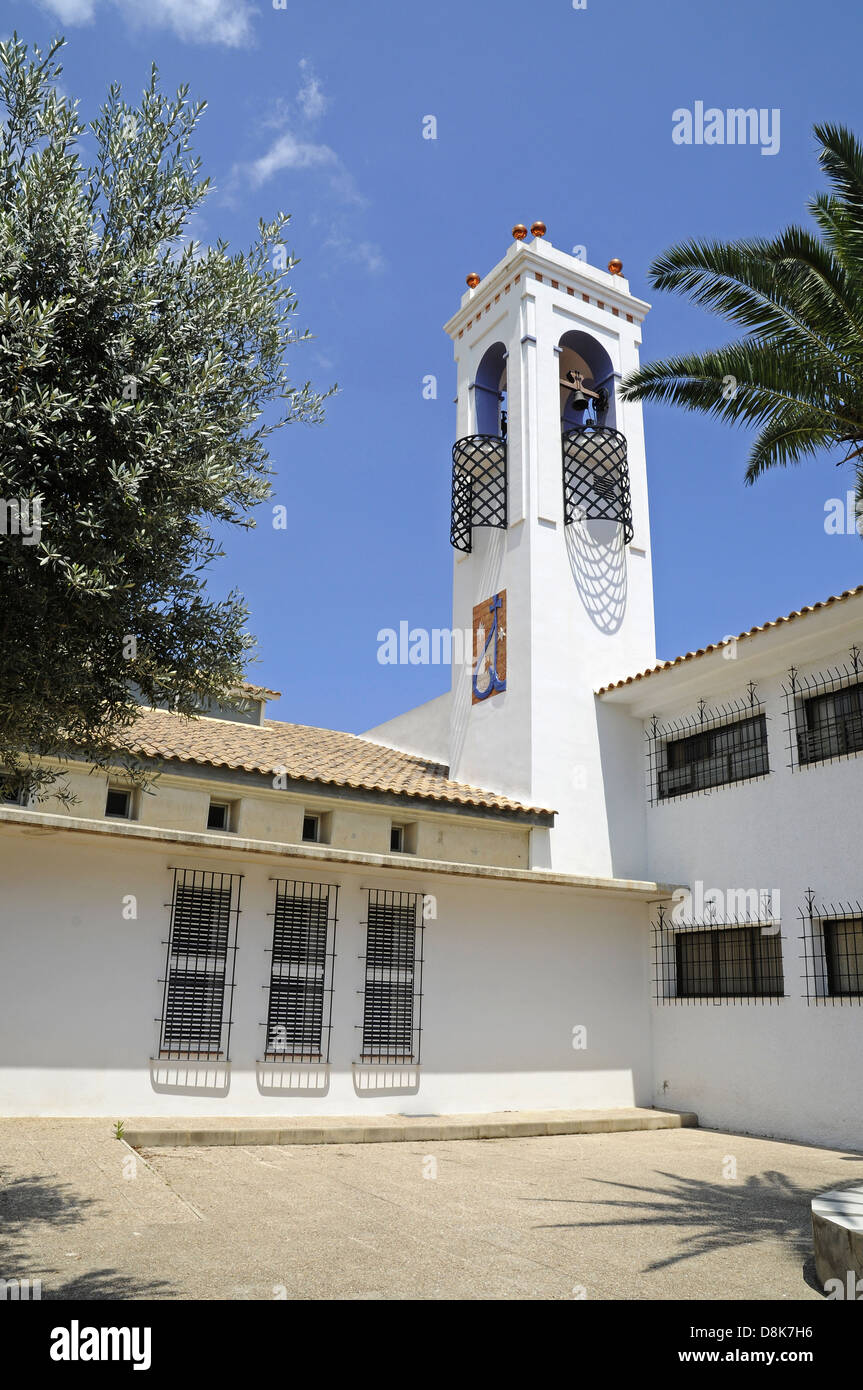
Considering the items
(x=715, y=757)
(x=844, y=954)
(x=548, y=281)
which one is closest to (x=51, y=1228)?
(x=844, y=954)

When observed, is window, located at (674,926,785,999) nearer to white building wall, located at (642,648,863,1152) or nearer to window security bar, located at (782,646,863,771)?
white building wall, located at (642,648,863,1152)

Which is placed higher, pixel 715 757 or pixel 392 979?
pixel 715 757

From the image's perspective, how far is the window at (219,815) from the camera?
40.2 ft

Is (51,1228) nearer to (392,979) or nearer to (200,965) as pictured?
(200,965)

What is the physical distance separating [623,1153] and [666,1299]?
19.2ft

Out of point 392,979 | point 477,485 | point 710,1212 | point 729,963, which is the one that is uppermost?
point 477,485

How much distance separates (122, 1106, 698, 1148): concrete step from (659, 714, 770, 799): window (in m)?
4.44

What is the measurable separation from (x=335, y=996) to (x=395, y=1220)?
5.29 metres

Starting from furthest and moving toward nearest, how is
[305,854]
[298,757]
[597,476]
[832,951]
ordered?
[597,476], [298,757], [832,951], [305,854]

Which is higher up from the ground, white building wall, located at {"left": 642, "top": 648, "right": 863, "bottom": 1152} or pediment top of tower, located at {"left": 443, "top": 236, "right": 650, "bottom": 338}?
pediment top of tower, located at {"left": 443, "top": 236, "right": 650, "bottom": 338}

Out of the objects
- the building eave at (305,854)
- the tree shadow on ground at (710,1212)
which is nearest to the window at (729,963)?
the building eave at (305,854)

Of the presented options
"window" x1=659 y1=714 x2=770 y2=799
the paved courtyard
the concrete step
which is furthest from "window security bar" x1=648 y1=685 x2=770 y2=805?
the paved courtyard

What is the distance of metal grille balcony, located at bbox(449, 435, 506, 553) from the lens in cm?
1644

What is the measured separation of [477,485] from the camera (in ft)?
55.0
